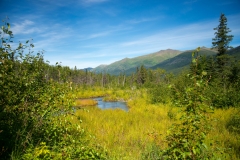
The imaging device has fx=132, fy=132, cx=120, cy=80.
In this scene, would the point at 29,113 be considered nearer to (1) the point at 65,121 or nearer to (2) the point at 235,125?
(1) the point at 65,121

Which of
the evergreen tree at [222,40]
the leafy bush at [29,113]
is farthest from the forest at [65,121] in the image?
the evergreen tree at [222,40]

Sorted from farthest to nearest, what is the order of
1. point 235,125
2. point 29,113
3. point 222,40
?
point 222,40
point 235,125
point 29,113

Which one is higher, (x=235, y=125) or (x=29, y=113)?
(x=29, y=113)

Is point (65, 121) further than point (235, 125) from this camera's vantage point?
No

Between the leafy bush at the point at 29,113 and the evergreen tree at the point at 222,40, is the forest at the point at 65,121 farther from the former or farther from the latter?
the evergreen tree at the point at 222,40

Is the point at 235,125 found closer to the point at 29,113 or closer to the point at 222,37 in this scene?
the point at 29,113

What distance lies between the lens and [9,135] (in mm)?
4352

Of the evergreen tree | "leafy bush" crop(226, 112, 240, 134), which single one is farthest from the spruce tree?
"leafy bush" crop(226, 112, 240, 134)

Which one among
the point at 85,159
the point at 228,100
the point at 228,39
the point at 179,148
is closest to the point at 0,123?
the point at 85,159

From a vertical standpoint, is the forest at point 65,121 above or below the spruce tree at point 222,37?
below

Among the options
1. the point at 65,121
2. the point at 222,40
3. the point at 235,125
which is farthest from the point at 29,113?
the point at 222,40

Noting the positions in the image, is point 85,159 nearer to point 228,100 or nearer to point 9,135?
point 9,135

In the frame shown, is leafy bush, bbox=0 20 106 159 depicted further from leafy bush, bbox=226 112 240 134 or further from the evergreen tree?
the evergreen tree

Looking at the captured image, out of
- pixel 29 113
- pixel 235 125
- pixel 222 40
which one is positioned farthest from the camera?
pixel 222 40
